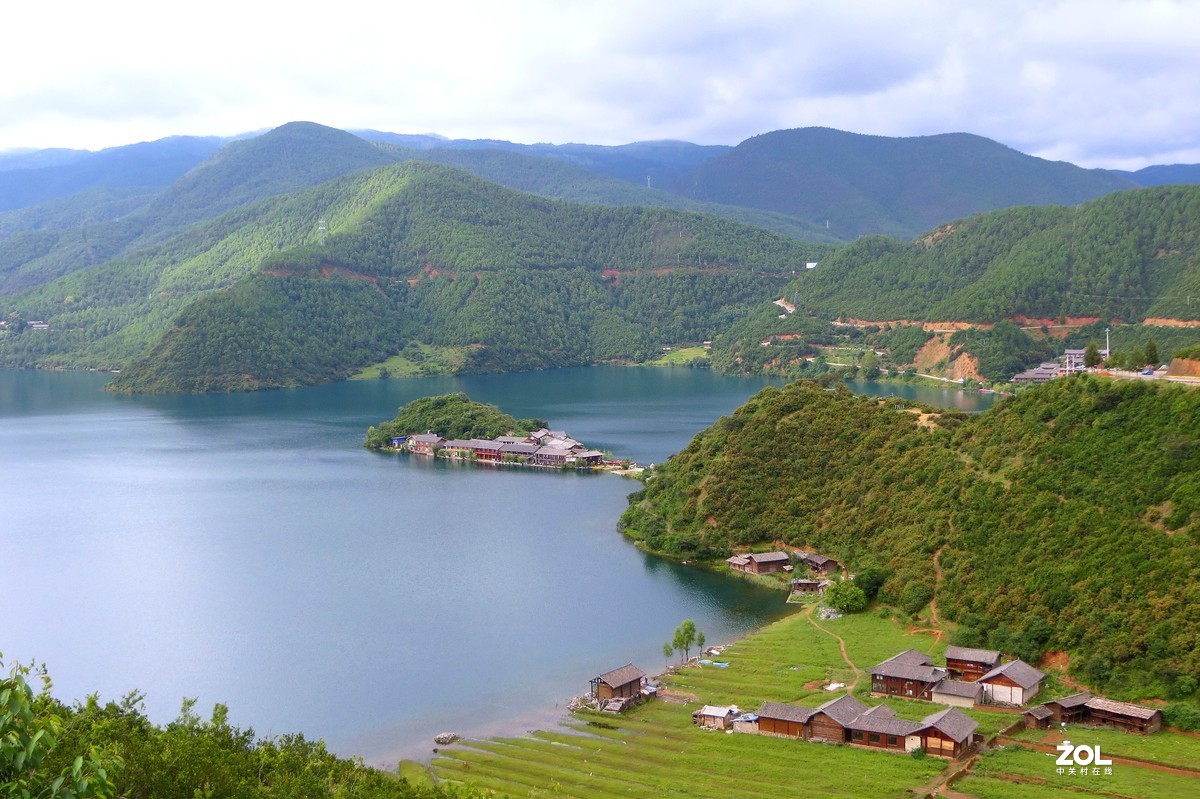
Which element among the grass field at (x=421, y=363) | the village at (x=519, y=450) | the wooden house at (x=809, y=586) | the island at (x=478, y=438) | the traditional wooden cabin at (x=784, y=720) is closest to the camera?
the traditional wooden cabin at (x=784, y=720)

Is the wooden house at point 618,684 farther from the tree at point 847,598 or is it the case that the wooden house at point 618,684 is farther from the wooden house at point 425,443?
the wooden house at point 425,443

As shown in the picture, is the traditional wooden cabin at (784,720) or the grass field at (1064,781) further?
the traditional wooden cabin at (784,720)

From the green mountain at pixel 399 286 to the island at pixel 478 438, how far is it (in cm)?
4077

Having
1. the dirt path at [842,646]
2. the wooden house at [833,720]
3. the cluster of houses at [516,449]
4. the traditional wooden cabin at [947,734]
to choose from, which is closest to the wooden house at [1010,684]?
the traditional wooden cabin at [947,734]

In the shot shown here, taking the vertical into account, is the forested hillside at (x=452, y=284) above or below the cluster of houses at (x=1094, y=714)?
above

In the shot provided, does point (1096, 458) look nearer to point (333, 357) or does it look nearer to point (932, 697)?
point (932, 697)

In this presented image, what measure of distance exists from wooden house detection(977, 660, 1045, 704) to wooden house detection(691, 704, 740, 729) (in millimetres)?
6862

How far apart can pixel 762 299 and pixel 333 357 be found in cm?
5958

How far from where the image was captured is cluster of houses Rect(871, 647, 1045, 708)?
3195cm

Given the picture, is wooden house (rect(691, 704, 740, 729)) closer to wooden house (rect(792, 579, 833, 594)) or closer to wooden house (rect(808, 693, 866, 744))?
wooden house (rect(808, 693, 866, 744))

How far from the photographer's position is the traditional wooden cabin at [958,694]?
105 feet

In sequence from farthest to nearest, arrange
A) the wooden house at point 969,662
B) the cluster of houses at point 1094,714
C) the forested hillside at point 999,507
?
the forested hillside at point 999,507, the wooden house at point 969,662, the cluster of houses at point 1094,714

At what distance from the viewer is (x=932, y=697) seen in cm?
3247

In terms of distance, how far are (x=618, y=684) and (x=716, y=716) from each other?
10.1ft
